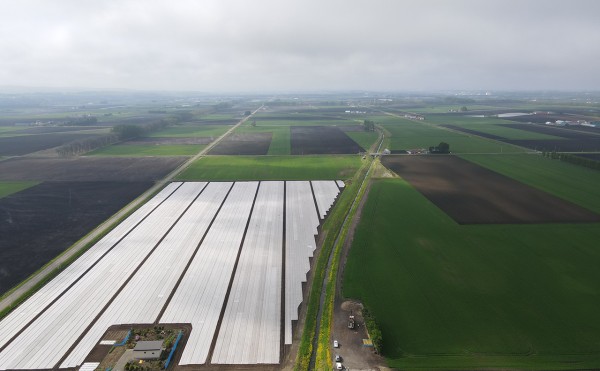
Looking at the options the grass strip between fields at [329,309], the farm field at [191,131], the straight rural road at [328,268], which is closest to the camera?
the grass strip between fields at [329,309]

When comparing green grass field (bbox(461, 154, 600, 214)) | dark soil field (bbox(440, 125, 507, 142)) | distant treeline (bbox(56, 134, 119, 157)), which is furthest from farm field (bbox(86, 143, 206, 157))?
dark soil field (bbox(440, 125, 507, 142))

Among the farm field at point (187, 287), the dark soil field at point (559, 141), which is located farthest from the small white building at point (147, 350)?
the dark soil field at point (559, 141)

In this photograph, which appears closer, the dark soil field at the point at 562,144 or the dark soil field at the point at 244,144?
the dark soil field at the point at 562,144

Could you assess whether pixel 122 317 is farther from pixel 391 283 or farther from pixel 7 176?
pixel 7 176

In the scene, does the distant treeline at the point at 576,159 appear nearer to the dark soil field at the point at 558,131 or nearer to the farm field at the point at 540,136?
the farm field at the point at 540,136

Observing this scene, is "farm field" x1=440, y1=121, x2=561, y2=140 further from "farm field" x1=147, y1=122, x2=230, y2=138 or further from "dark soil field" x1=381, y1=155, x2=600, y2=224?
"farm field" x1=147, y1=122, x2=230, y2=138

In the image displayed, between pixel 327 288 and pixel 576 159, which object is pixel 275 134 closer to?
pixel 576 159
